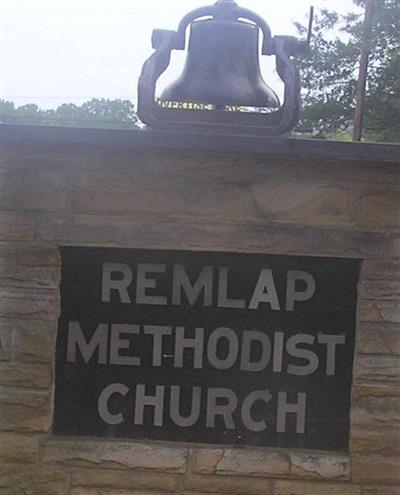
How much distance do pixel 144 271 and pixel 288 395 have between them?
0.63 meters

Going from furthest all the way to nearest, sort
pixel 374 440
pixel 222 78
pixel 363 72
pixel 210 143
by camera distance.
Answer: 1. pixel 363 72
2. pixel 222 78
3. pixel 374 440
4. pixel 210 143

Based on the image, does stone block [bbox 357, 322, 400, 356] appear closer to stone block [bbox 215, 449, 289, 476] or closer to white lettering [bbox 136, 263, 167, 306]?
stone block [bbox 215, 449, 289, 476]

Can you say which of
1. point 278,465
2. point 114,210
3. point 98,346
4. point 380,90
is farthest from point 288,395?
point 380,90

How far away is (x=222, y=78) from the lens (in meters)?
3.16

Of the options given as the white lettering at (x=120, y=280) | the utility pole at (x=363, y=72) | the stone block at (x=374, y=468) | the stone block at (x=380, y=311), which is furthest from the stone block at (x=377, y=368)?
the utility pole at (x=363, y=72)

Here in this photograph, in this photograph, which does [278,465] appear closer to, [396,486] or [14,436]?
[396,486]

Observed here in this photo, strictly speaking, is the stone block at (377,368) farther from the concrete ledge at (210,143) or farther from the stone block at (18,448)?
the stone block at (18,448)

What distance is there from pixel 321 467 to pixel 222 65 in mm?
1461

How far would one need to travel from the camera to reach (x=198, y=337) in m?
2.84

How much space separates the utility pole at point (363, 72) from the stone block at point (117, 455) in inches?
515

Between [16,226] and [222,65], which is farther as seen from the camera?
[222,65]

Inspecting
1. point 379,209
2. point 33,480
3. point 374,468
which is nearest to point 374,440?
point 374,468

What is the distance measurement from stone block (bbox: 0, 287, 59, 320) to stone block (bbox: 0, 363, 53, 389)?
162 mm

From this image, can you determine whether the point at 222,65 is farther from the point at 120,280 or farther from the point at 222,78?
the point at 120,280
